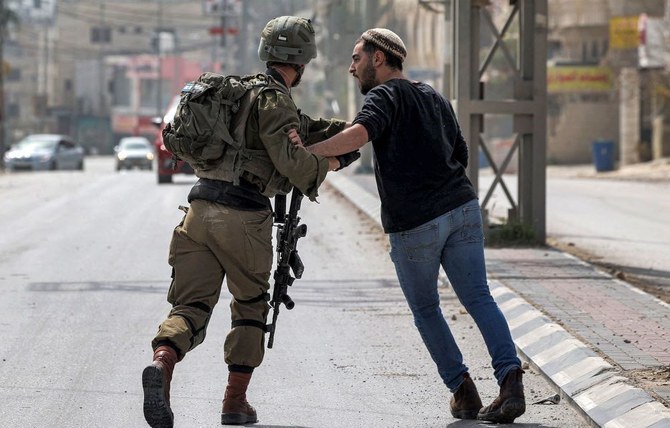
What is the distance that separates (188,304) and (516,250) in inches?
317

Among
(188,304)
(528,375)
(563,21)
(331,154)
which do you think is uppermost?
(563,21)

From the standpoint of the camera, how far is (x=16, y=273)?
12758 mm

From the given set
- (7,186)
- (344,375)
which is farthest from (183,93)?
(7,186)

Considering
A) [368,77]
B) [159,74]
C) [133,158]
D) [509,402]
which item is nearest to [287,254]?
[368,77]

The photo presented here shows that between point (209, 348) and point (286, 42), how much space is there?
9.35 feet

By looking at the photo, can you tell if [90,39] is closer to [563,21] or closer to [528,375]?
[563,21]

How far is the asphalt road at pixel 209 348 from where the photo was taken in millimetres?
6719

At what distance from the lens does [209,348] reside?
340 inches

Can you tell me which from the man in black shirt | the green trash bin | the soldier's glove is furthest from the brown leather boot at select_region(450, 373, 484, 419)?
the green trash bin

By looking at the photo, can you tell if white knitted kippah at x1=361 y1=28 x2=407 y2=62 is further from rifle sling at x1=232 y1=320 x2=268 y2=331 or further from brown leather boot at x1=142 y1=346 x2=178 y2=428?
brown leather boot at x1=142 y1=346 x2=178 y2=428

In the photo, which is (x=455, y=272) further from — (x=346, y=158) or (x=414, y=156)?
(x=346, y=158)

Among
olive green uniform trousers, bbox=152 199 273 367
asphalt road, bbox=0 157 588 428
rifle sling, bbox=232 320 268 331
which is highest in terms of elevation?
olive green uniform trousers, bbox=152 199 273 367

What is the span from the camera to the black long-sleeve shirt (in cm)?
629

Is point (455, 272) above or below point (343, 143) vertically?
below
